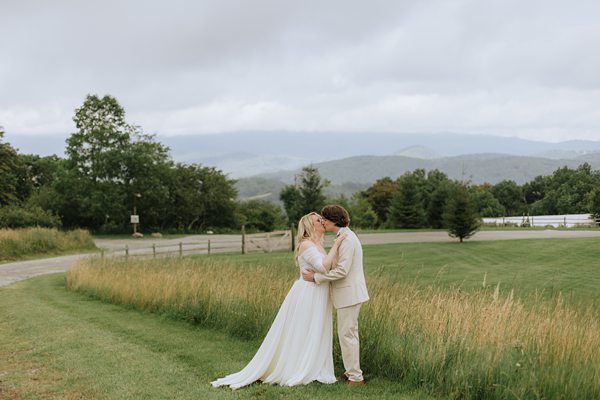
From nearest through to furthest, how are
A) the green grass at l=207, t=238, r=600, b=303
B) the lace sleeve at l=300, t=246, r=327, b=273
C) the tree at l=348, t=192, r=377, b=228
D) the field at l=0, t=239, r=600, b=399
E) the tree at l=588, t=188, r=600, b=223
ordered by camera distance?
the field at l=0, t=239, r=600, b=399 < the lace sleeve at l=300, t=246, r=327, b=273 < the green grass at l=207, t=238, r=600, b=303 < the tree at l=588, t=188, r=600, b=223 < the tree at l=348, t=192, r=377, b=228

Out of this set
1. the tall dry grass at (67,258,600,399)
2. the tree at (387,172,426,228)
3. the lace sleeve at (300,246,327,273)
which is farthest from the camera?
the tree at (387,172,426,228)

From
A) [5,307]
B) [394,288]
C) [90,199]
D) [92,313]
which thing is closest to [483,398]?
[394,288]

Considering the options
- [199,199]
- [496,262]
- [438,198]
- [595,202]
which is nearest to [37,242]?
[496,262]

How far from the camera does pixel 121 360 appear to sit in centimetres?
828

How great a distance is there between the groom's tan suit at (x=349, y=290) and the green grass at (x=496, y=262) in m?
8.57

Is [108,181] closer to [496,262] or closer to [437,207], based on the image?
[437,207]

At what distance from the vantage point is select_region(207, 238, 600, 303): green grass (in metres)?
17.1

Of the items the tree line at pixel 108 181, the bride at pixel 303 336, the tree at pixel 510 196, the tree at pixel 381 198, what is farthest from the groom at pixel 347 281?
the tree at pixel 510 196

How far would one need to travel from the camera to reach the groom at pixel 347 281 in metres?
6.38

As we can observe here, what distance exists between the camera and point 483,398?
6234 millimetres

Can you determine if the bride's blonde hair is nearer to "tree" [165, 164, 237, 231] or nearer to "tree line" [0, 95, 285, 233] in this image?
"tree line" [0, 95, 285, 233]

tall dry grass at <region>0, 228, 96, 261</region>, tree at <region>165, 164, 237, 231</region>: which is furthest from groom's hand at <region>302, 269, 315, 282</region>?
tree at <region>165, 164, 237, 231</region>

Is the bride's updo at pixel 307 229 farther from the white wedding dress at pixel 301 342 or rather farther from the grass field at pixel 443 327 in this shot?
the grass field at pixel 443 327

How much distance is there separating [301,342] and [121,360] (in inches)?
129
